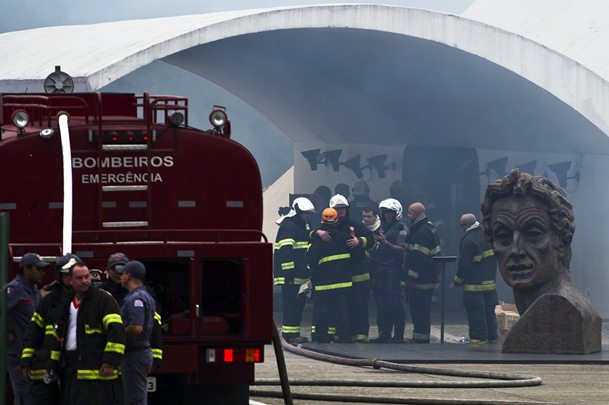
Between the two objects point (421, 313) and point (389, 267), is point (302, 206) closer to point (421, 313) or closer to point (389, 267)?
point (389, 267)

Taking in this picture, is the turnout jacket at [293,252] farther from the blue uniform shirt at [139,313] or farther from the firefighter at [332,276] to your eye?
the blue uniform shirt at [139,313]

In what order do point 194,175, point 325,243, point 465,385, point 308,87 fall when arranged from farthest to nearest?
point 308,87 → point 325,243 → point 465,385 → point 194,175

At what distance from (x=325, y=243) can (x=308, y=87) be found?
25.9 feet

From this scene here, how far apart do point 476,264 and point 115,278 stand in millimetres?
10068

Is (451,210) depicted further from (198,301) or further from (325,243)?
(198,301)

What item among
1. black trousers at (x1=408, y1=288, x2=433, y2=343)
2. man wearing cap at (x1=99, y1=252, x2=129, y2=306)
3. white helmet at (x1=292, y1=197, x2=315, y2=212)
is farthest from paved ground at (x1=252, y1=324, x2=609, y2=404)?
man wearing cap at (x1=99, y1=252, x2=129, y2=306)

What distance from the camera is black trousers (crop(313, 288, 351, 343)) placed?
69.4 ft

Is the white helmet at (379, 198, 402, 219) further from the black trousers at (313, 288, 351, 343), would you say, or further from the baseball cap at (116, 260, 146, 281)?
the baseball cap at (116, 260, 146, 281)

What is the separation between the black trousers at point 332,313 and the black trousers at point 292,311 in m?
0.40

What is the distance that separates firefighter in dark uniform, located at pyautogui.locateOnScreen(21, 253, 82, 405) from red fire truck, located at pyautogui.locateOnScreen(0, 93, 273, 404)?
1.03 m

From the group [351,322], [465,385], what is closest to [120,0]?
[351,322]

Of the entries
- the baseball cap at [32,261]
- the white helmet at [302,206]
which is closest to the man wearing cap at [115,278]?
the baseball cap at [32,261]

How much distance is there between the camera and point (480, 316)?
2100 cm

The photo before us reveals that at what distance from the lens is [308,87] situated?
28609 mm
